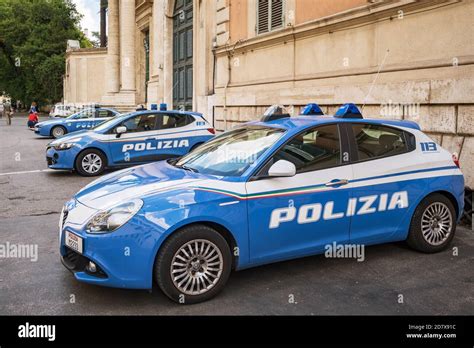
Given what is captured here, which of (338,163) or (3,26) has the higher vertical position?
(3,26)

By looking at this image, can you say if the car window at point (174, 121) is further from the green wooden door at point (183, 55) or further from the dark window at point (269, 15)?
the green wooden door at point (183, 55)

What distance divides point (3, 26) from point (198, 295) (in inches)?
2484

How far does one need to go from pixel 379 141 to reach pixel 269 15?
29.1 feet

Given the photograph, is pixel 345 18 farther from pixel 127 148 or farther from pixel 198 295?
pixel 198 295

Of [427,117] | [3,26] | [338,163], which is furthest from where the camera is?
[3,26]

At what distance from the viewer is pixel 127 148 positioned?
38.3 feet

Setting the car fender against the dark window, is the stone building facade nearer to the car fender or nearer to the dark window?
the dark window

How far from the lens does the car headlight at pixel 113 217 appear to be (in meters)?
4.11

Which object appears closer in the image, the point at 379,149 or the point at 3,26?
the point at 379,149

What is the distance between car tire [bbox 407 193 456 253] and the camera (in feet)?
18.2

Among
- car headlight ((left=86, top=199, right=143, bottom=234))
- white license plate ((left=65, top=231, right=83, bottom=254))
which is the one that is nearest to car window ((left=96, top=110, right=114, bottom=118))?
white license plate ((left=65, top=231, right=83, bottom=254))

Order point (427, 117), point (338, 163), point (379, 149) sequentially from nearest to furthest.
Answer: point (338, 163) → point (379, 149) → point (427, 117)

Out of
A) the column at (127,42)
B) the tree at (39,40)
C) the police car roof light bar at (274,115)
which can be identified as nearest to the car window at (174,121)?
the police car roof light bar at (274,115)

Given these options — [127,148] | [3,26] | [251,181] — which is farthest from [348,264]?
[3,26]
